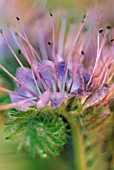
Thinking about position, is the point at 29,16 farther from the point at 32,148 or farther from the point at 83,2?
the point at 32,148

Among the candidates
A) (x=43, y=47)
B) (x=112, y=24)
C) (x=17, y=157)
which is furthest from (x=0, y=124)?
(x=112, y=24)

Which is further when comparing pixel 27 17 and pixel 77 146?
pixel 27 17

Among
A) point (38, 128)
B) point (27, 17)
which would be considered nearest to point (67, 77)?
point (38, 128)

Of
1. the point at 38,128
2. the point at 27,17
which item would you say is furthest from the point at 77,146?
the point at 27,17

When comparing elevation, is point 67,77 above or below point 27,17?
below

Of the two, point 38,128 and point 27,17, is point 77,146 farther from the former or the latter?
point 27,17

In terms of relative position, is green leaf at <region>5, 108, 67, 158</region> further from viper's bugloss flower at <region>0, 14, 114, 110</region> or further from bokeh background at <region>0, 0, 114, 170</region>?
bokeh background at <region>0, 0, 114, 170</region>
